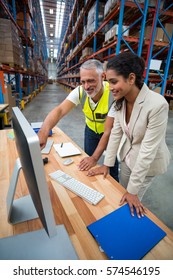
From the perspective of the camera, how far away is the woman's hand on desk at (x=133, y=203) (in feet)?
2.64

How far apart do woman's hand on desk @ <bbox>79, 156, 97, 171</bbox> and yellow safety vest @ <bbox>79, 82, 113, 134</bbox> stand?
1.63 feet

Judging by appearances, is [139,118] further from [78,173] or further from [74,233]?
[74,233]

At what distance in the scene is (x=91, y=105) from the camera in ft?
5.06

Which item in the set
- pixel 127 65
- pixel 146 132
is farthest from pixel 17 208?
pixel 127 65

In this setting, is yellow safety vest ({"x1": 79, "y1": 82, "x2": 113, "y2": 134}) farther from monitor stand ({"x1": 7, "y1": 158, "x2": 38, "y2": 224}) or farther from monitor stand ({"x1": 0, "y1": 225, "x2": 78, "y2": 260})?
monitor stand ({"x1": 0, "y1": 225, "x2": 78, "y2": 260})

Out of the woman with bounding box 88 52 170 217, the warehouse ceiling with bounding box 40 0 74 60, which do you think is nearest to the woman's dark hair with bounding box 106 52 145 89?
the woman with bounding box 88 52 170 217

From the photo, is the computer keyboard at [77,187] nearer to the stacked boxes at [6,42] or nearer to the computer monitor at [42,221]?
the computer monitor at [42,221]

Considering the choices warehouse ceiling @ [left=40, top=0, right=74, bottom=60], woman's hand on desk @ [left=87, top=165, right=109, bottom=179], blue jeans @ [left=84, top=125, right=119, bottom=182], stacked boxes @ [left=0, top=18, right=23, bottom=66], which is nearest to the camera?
woman's hand on desk @ [left=87, top=165, right=109, bottom=179]

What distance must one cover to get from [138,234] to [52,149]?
1.02 meters

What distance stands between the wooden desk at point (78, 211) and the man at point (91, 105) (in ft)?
0.69

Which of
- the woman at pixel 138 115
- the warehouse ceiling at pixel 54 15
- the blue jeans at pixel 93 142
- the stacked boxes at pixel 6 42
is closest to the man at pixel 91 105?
the blue jeans at pixel 93 142

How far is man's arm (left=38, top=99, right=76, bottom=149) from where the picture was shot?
1152 mm

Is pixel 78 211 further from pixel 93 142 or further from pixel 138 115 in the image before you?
pixel 93 142
